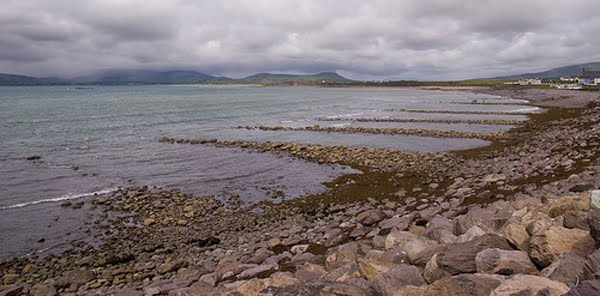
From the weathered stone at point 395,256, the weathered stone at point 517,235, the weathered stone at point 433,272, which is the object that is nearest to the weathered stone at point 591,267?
the weathered stone at point 517,235

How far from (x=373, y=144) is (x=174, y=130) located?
24.7 m

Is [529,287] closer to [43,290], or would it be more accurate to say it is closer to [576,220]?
[576,220]

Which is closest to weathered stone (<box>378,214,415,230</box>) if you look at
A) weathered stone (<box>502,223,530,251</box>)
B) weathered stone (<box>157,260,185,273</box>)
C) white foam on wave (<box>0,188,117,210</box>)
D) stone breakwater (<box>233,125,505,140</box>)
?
weathered stone (<box>502,223,530,251</box>)

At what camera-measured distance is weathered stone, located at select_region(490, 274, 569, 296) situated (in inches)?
186

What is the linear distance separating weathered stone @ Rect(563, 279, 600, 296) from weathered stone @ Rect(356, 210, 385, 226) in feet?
31.3

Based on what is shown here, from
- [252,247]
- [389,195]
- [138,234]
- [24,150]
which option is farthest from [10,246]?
[24,150]

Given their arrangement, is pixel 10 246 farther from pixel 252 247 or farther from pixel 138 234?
pixel 252 247

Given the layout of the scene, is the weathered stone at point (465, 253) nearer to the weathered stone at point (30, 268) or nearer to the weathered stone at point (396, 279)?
the weathered stone at point (396, 279)

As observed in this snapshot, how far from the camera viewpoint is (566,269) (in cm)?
532

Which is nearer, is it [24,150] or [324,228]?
[324,228]

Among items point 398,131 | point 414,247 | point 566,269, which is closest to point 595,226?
point 566,269

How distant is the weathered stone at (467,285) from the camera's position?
17.1 feet

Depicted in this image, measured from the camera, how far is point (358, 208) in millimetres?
16844

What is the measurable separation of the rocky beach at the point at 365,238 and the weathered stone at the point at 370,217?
50 millimetres
